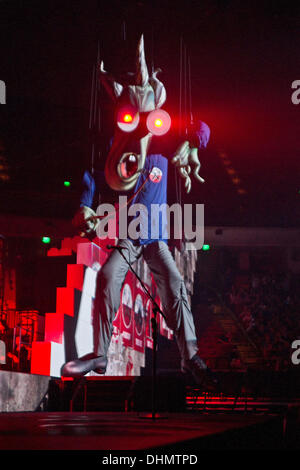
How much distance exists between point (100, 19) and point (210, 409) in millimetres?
5204

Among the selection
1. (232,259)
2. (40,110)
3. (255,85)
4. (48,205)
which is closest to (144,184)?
(255,85)

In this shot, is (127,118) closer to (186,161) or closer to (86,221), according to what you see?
(186,161)

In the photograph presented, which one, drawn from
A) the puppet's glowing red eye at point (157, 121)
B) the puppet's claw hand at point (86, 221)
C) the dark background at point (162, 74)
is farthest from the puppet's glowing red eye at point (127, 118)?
the puppet's claw hand at point (86, 221)

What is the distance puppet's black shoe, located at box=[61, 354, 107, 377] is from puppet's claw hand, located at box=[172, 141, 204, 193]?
2.09 meters

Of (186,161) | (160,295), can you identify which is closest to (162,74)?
(186,161)

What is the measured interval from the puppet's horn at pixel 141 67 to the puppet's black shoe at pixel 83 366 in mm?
2893

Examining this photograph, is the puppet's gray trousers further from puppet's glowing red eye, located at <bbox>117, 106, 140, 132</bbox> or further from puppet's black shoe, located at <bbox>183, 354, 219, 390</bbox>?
puppet's glowing red eye, located at <bbox>117, 106, 140, 132</bbox>

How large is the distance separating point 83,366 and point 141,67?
3.10 m

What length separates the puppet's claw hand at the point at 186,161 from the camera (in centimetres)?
644

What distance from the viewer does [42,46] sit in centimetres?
829

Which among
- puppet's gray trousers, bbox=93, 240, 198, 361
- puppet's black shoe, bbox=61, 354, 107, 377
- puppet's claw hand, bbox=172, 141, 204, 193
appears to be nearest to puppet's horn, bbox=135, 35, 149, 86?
puppet's claw hand, bbox=172, 141, 204, 193

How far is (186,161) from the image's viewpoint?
6.51m

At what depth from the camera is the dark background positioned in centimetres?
764

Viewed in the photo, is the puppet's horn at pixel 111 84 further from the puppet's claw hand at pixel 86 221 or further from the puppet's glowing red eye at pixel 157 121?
the puppet's claw hand at pixel 86 221
